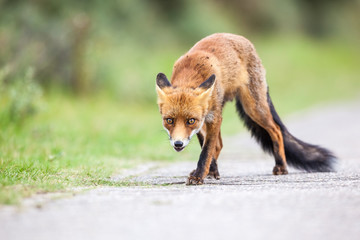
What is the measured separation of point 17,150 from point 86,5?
1629 cm

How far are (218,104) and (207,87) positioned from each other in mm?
465

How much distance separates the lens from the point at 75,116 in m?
13.4

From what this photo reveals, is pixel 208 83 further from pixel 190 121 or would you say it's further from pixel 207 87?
pixel 190 121

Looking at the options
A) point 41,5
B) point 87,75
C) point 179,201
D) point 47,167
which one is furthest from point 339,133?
point 41,5

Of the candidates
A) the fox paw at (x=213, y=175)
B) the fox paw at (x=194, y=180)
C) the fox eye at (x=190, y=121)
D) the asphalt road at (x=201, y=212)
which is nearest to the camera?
the asphalt road at (x=201, y=212)

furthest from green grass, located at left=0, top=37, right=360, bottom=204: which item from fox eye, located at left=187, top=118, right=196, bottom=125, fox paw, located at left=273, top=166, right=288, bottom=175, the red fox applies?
fox paw, located at left=273, top=166, right=288, bottom=175

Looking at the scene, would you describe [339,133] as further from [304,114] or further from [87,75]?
[87,75]

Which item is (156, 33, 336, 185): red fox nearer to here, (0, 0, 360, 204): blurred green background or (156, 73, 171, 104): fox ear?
(156, 73, 171, 104): fox ear

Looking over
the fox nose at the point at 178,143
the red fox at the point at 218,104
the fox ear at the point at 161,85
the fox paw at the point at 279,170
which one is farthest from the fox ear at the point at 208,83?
the fox paw at the point at 279,170

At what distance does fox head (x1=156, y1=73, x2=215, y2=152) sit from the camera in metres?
6.00

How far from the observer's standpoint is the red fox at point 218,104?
6.08 m

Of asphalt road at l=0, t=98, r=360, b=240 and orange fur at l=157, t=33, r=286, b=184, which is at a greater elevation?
orange fur at l=157, t=33, r=286, b=184

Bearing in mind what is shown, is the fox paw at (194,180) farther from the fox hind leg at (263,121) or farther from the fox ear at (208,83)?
the fox hind leg at (263,121)

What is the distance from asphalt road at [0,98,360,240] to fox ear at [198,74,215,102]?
1.00 m
